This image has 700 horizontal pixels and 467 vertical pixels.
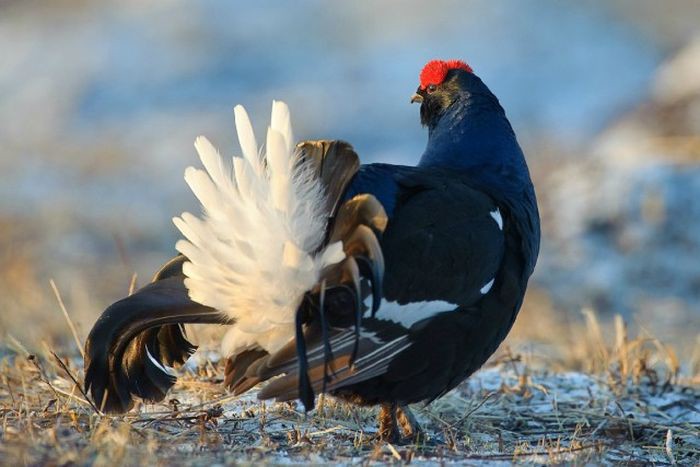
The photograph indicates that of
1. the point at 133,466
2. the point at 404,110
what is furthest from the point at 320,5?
the point at 133,466

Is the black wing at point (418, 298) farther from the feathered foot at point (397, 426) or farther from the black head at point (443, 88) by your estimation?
the black head at point (443, 88)

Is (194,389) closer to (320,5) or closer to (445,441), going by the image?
(445,441)

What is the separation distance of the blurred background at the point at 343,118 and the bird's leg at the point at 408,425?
2.11 meters

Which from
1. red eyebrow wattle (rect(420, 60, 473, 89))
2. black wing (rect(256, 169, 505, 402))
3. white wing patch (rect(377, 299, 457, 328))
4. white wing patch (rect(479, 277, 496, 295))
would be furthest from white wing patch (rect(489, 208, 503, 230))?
red eyebrow wattle (rect(420, 60, 473, 89))

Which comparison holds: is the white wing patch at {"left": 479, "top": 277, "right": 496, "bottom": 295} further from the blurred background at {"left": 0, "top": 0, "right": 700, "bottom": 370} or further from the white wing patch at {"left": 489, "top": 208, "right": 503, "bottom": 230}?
the blurred background at {"left": 0, "top": 0, "right": 700, "bottom": 370}

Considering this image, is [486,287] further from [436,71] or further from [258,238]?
[436,71]

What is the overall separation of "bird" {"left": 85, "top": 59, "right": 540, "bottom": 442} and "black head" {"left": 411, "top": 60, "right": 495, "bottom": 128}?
0.76 m

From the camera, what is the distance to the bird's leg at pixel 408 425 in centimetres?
363

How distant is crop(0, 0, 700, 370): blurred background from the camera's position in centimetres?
821

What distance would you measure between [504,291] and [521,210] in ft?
1.20

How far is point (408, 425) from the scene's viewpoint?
12.1ft

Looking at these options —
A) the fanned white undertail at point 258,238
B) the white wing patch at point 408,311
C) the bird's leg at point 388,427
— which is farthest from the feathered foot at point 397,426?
the fanned white undertail at point 258,238

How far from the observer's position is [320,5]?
2164 cm

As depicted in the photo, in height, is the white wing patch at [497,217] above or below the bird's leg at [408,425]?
above
